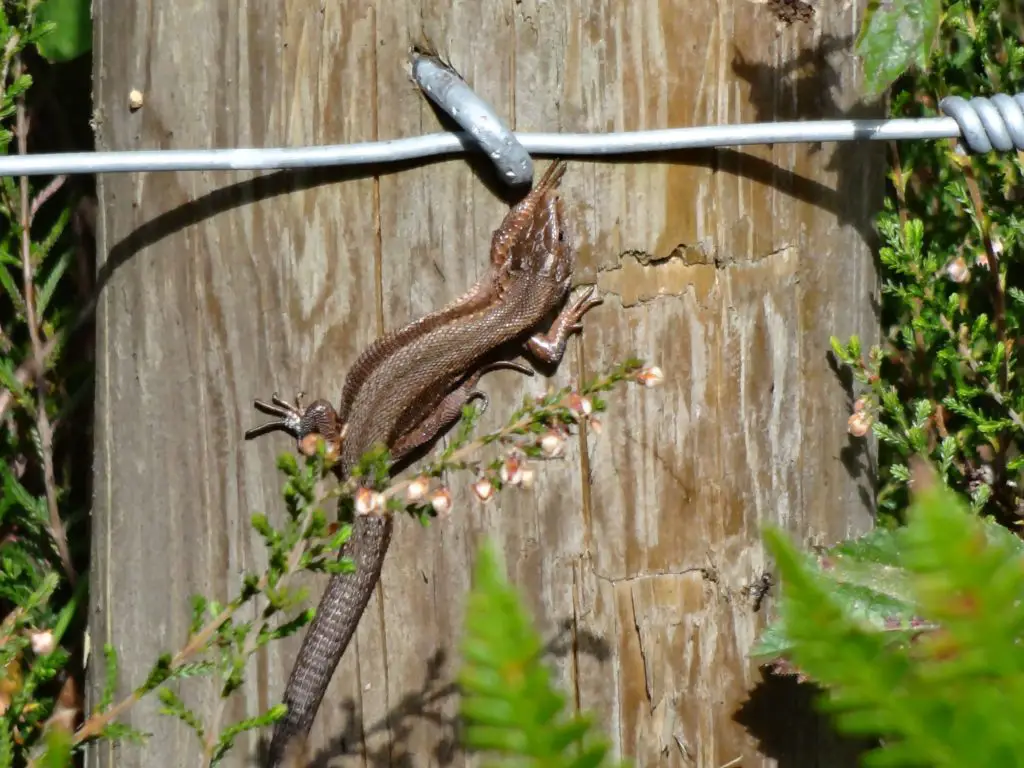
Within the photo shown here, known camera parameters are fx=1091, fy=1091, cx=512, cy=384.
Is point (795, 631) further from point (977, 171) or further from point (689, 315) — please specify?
point (977, 171)

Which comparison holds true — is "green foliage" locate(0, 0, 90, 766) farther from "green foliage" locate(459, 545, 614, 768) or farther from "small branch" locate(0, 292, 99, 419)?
"green foliage" locate(459, 545, 614, 768)

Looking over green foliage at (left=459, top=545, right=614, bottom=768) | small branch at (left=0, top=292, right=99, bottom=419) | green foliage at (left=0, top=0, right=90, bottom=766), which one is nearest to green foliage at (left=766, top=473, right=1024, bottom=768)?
green foliage at (left=459, top=545, right=614, bottom=768)

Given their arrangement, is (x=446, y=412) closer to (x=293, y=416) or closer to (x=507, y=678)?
(x=293, y=416)

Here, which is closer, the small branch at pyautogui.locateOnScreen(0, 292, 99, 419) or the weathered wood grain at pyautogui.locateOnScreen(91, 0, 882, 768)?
the weathered wood grain at pyautogui.locateOnScreen(91, 0, 882, 768)

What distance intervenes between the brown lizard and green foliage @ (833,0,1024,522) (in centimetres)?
89

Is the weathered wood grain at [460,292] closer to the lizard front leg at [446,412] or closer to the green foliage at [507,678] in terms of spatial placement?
the lizard front leg at [446,412]

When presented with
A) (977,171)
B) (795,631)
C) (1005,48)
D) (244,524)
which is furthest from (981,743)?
(1005,48)

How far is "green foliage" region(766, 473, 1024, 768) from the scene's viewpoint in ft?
1.21

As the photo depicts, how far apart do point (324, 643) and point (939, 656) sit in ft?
4.55

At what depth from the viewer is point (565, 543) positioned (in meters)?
1.73

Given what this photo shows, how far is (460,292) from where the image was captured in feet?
5.51

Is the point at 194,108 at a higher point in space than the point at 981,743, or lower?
higher

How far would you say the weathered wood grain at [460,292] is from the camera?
5.34ft

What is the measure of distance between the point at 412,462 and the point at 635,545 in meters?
0.39
